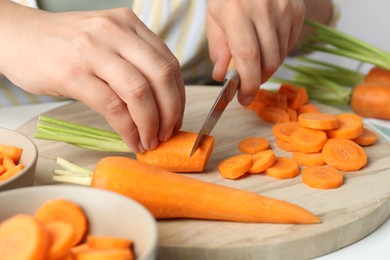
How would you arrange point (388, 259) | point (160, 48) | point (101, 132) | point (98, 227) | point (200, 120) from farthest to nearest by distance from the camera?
1. point (200, 120)
2. point (101, 132)
3. point (160, 48)
4. point (388, 259)
5. point (98, 227)

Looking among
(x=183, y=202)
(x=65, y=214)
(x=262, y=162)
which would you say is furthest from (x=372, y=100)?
(x=65, y=214)

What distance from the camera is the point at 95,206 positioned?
88 cm

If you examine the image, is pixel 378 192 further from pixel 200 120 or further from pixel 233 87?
pixel 200 120

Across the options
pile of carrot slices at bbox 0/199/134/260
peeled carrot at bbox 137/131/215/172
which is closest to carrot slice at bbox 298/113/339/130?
peeled carrot at bbox 137/131/215/172

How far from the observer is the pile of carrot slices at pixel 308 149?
1.20 meters

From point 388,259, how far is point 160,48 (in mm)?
518

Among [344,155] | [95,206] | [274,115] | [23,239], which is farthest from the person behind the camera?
[274,115]

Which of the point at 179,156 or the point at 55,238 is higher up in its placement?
the point at 55,238

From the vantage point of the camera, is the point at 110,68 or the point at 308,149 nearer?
the point at 110,68

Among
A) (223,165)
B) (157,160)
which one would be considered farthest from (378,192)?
(157,160)

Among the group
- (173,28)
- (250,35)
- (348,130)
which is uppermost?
(250,35)

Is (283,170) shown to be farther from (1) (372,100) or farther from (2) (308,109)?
(1) (372,100)

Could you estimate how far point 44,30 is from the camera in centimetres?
121

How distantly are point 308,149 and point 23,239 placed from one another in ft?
2.24
